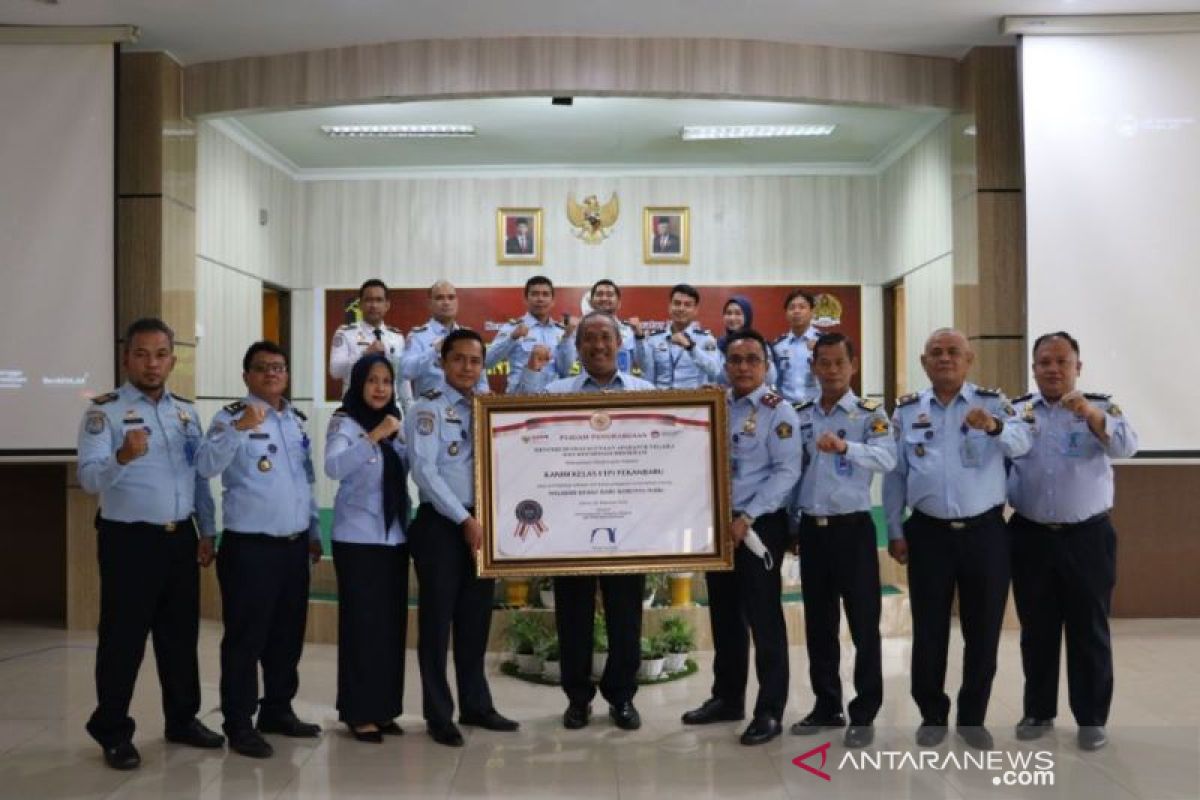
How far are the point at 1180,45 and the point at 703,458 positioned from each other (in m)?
3.99

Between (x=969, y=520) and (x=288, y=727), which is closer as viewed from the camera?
(x=969, y=520)

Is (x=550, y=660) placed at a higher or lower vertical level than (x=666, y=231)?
lower

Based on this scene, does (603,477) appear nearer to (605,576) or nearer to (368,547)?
(605,576)

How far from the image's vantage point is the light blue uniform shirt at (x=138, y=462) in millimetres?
4082

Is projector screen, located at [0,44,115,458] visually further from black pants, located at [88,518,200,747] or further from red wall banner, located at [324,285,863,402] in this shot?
red wall banner, located at [324,285,863,402]

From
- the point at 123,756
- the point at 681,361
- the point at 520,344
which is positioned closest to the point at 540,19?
the point at 520,344

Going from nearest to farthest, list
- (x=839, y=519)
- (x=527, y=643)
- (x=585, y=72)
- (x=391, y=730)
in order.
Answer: (x=839, y=519)
(x=391, y=730)
(x=527, y=643)
(x=585, y=72)

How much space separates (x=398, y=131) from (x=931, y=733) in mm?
6283

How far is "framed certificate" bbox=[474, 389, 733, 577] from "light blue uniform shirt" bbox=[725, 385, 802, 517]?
0.10 meters

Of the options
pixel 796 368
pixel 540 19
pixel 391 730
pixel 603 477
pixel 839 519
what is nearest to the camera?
pixel 839 519

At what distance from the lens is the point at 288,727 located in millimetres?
4527

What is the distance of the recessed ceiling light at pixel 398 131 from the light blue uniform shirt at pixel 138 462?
16.2 ft

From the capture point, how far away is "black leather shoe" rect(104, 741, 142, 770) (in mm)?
4105

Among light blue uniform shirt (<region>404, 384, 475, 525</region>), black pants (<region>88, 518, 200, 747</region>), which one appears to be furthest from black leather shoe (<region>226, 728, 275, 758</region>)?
light blue uniform shirt (<region>404, 384, 475, 525</region>)
